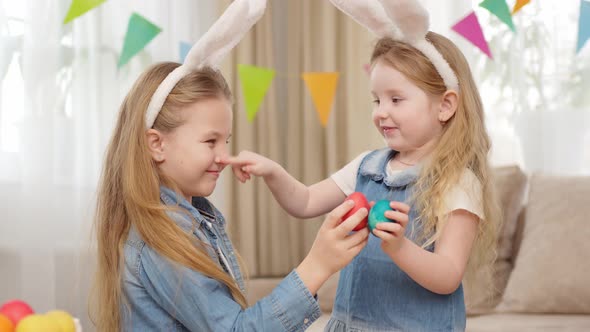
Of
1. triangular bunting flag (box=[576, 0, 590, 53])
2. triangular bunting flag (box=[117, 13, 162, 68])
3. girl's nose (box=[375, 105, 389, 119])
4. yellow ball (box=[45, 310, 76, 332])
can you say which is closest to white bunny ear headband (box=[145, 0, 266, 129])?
girl's nose (box=[375, 105, 389, 119])

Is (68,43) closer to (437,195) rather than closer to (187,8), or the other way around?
(187,8)

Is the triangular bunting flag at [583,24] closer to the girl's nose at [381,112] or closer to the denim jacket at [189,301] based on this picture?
the girl's nose at [381,112]

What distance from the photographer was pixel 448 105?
161cm

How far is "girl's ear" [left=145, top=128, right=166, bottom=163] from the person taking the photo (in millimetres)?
1479

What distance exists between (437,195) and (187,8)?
2.05 metres

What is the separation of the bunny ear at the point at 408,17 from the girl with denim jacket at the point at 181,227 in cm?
27

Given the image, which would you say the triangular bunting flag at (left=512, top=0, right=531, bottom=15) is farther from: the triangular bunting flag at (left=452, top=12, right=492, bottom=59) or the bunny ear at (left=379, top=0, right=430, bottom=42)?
the bunny ear at (left=379, top=0, right=430, bottom=42)

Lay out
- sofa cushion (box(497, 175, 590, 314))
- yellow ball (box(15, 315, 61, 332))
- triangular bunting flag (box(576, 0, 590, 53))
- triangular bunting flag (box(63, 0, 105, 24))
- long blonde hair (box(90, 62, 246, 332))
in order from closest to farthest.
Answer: yellow ball (box(15, 315, 61, 332)), long blonde hair (box(90, 62, 246, 332)), sofa cushion (box(497, 175, 590, 314)), triangular bunting flag (box(63, 0, 105, 24)), triangular bunting flag (box(576, 0, 590, 53))

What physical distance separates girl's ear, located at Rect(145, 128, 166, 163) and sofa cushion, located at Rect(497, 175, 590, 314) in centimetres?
161

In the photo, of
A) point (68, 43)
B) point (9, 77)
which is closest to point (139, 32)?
point (68, 43)

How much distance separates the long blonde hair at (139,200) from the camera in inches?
53.9

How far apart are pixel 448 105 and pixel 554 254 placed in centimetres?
126

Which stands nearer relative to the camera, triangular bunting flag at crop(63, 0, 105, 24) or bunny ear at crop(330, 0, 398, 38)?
bunny ear at crop(330, 0, 398, 38)

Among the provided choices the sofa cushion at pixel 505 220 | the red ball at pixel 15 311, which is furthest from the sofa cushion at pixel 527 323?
the red ball at pixel 15 311
